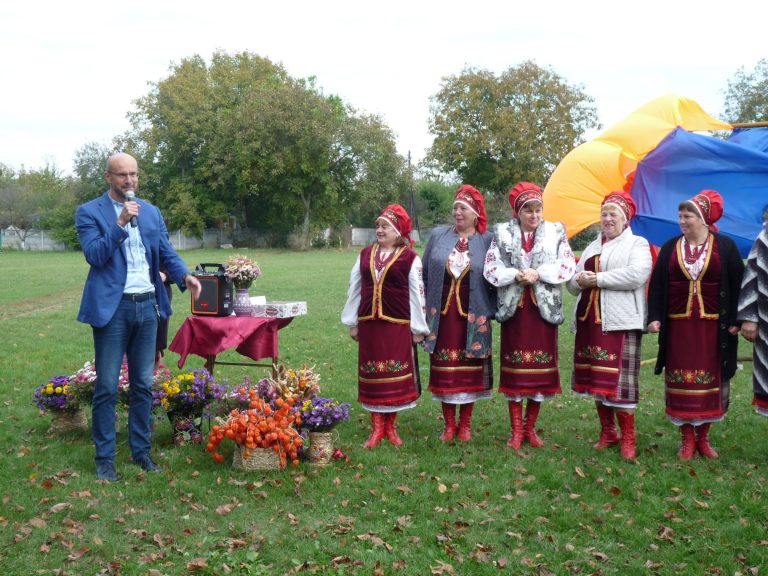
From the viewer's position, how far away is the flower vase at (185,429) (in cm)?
671

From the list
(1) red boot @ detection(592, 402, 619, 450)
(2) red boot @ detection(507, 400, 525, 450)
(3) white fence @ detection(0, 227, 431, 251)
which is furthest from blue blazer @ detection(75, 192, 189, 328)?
(3) white fence @ detection(0, 227, 431, 251)

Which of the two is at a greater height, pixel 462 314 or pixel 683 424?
pixel 462 314

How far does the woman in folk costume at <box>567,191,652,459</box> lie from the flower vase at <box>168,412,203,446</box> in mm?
3209

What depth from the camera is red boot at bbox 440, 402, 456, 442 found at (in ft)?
22.8

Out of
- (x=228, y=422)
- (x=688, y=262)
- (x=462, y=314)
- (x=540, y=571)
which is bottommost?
(x=540, y=571)

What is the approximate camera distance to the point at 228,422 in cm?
597

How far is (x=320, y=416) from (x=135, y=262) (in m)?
1.82

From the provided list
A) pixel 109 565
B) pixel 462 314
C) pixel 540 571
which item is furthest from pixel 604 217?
pixel 109 565

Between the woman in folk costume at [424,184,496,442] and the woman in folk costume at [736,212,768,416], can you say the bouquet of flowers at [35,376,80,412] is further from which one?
the woman in folk costume at [736,212,768,416]

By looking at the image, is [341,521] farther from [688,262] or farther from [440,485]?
[688,262]

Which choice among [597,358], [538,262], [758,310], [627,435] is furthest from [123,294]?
[758,310]

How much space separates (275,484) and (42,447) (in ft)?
7.49

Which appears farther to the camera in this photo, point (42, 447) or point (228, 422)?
point (42, 447)

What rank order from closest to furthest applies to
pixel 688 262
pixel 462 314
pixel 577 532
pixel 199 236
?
pixel 577 532
pixel 688 262
pixel 462 314
pixel 199 236
